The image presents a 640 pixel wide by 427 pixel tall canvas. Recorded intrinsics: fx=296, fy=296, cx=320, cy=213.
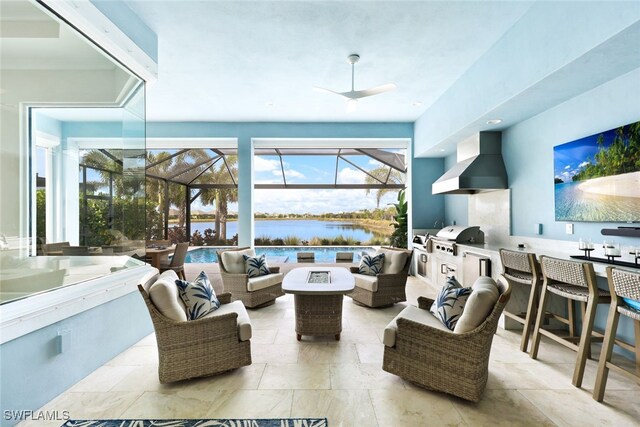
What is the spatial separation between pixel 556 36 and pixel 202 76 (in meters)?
3.85

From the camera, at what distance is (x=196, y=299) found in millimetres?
2471

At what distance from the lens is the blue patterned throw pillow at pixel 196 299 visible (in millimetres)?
2432

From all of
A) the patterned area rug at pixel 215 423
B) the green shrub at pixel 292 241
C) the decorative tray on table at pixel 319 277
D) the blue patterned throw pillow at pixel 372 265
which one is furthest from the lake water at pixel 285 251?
the patterned area rug at pixel 215 423

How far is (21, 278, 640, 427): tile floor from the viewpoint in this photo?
1.86 meters

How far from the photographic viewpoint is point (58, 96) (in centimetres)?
265

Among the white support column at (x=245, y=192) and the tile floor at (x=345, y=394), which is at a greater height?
the white support column at (x=245, y=192)

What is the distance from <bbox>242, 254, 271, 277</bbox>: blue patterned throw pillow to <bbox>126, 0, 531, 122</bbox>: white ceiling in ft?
8.19

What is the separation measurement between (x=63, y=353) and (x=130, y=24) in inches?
111

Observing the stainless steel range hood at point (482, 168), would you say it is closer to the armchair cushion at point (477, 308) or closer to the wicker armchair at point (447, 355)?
the wicker armchair at point (447, 355)

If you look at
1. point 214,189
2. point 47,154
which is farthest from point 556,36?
point 214,189

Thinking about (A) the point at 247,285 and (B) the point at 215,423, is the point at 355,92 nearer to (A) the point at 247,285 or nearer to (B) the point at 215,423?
(A) the point at 247,285

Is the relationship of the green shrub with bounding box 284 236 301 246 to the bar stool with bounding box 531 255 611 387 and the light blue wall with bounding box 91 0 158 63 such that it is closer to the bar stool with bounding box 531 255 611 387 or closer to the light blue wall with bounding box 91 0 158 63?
the light blue wall with bounding box 91 0 158 63

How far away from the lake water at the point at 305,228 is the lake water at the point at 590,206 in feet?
21.4

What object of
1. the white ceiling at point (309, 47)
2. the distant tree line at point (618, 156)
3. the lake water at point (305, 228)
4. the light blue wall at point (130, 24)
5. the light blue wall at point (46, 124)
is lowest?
the lake water at point (305, 228)
